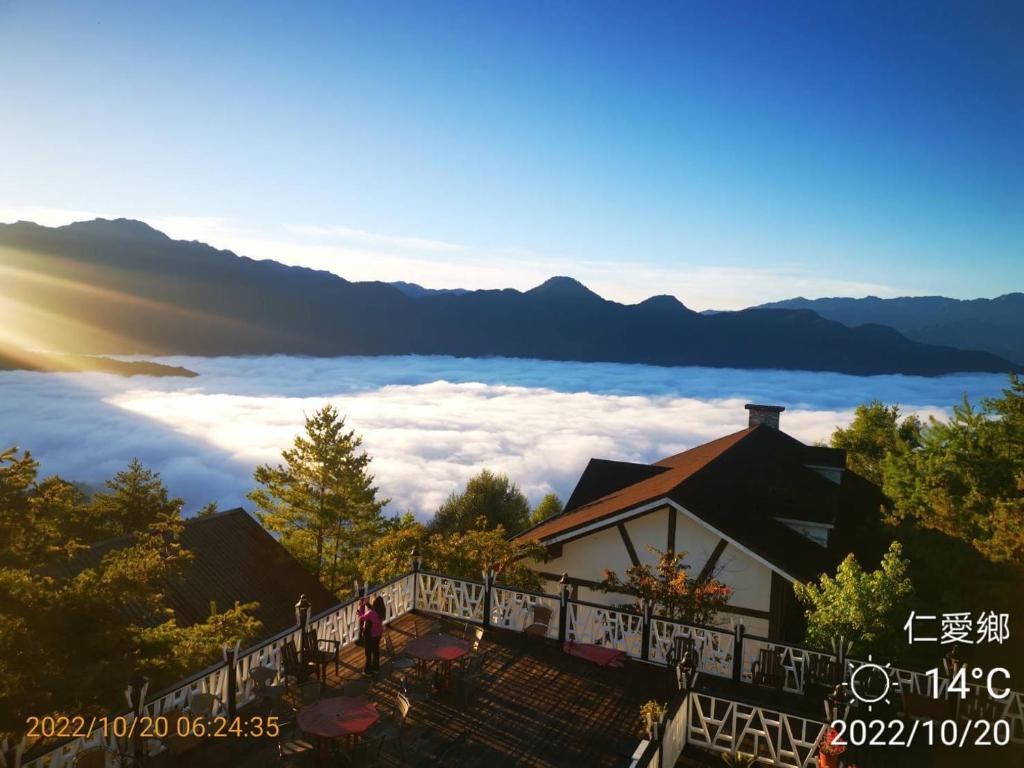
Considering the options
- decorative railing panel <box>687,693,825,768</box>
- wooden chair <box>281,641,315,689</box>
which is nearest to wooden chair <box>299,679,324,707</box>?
wooden chair <box>281,641,315,689</box>

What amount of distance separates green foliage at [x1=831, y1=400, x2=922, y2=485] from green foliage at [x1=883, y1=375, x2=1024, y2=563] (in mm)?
20821

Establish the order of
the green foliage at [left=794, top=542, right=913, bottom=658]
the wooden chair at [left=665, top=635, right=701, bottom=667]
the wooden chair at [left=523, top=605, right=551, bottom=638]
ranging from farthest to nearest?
the wooden chair at [left=523, top=605, right=551, bottom=638] < the wooden chair at [left=665, top=635, right=701, bottom=667] < the green foliage at [left=794, top=542, right=913, bottom=658]

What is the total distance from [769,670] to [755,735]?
334cm

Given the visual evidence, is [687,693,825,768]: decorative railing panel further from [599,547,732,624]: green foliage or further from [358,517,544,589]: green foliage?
[358,517,544,589]: green foliage

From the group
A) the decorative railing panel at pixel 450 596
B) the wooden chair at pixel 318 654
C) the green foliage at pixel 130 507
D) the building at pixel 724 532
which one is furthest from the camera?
the green foliage at pixel 130 507

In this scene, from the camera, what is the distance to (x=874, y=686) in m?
13.5

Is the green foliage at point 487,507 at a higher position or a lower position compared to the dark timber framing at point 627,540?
lower

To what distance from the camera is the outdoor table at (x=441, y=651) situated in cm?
1296

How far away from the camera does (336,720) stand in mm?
10367

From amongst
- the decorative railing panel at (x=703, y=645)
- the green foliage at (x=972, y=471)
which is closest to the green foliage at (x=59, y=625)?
the decorative railing panel at (x=703, y=645)

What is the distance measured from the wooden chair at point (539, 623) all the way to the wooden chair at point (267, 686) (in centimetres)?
609

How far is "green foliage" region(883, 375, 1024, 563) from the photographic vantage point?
2006cm

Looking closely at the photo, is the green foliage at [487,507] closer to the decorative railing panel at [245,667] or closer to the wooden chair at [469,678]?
the decorative railing panel at [245,667]

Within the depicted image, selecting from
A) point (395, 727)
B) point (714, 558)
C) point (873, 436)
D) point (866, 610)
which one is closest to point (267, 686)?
point (395, 727)
